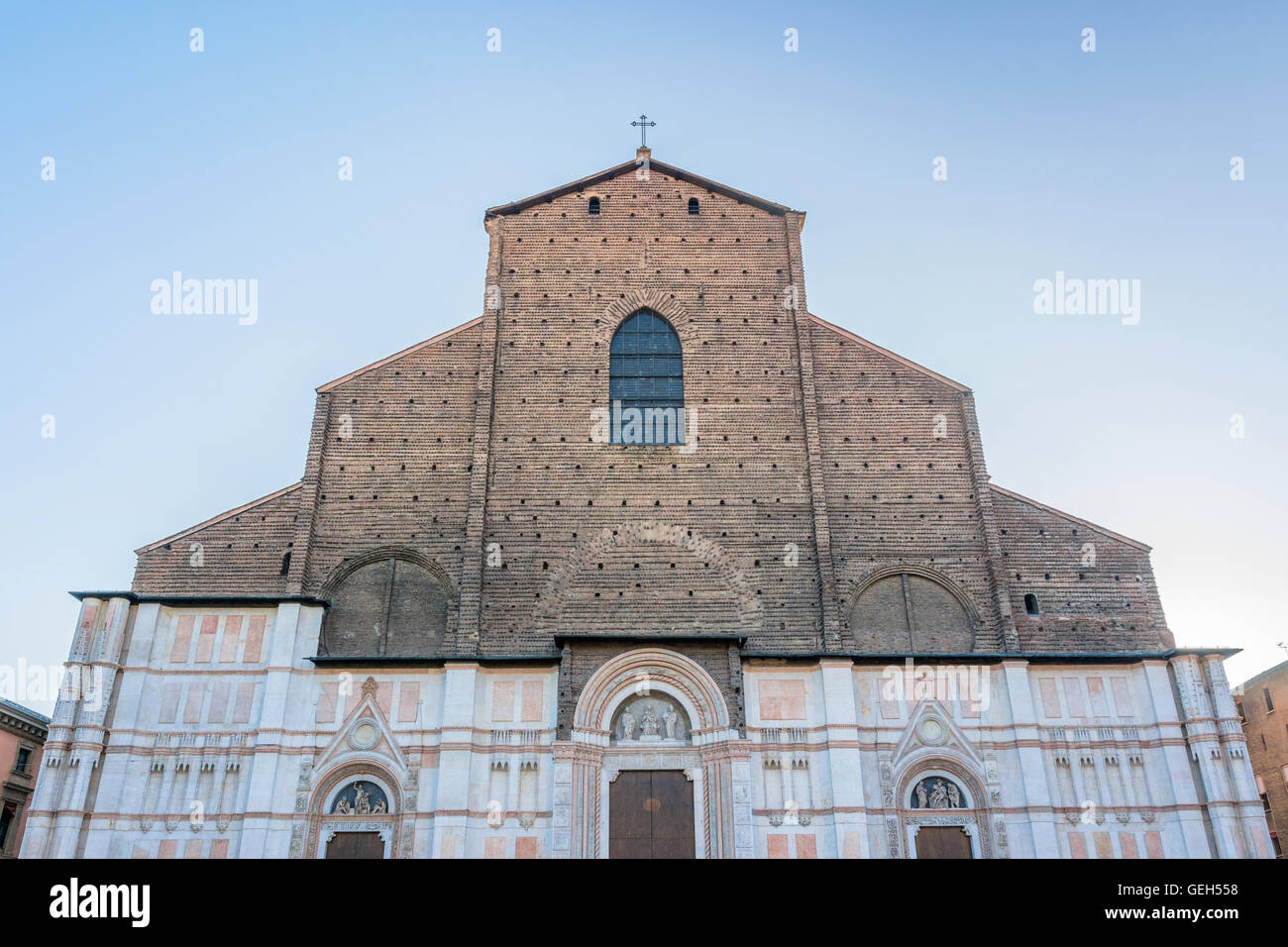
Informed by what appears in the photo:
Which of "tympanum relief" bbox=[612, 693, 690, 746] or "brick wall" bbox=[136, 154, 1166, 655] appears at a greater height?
"brick wall" bbox=[136, 154, 1166, 655]

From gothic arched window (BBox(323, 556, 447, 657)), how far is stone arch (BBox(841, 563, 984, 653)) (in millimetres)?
6993

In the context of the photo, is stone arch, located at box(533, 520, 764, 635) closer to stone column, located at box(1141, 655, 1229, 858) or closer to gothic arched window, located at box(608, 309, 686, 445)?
gothic arched window, located at box(608, 309, 686, 445)

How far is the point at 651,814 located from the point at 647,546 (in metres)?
4.44

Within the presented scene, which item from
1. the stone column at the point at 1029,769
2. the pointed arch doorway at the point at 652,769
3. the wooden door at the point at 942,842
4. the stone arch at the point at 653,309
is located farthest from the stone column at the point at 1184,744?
the stone arch at the point at 653,309

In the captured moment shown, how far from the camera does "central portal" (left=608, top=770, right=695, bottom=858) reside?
14.9 m

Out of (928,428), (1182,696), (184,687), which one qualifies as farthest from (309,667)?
(1182,696)

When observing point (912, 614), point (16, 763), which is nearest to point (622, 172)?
point (912, 614)

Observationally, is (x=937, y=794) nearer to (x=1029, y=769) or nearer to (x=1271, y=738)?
(x=1029, y=769)

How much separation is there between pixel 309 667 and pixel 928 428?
38.4 feet

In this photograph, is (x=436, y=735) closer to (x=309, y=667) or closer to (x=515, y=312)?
(x=309, y=667)

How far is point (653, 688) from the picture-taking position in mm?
15836

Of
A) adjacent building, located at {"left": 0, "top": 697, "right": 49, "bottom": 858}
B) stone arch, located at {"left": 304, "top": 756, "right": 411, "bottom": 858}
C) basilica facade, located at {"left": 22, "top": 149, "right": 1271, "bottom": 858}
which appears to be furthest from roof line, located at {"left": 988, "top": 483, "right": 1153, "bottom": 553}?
adjacent building, located at {"left": 0, "top": 697, "right": 49, "bottom": 858}

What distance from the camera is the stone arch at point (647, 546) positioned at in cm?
1644

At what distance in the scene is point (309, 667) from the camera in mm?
15828
